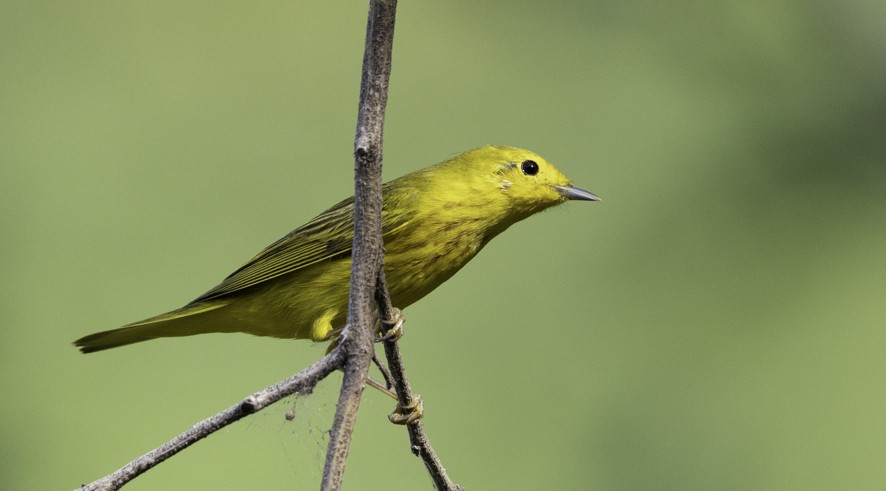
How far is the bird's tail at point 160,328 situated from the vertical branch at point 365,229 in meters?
1.41

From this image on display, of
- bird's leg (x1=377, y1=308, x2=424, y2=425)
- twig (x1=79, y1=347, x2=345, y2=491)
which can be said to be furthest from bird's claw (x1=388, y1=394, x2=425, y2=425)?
twig (x1=79, y1=347, x2=345, y2=491)

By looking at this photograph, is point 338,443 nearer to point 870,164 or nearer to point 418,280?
point 418,280

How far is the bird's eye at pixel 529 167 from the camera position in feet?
8.14

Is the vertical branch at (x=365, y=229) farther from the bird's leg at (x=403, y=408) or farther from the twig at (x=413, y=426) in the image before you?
the bird's leg at (x=403, y=408)

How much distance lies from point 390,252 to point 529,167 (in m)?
0.54

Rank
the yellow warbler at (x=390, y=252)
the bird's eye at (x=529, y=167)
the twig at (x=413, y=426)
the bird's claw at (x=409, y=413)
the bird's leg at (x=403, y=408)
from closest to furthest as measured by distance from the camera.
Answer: the twig at (x=413, y=426) → the bird's leg at (x=403, y=408) → the bird's claw at (x=409, y=413) → the yellow warbler at (x=390, y=252) → the bird's eye at (x=529, y=167)

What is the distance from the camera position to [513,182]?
2.43 meters

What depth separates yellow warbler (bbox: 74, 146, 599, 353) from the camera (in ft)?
7.30

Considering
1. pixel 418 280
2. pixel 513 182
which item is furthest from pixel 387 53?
pixel 513 182

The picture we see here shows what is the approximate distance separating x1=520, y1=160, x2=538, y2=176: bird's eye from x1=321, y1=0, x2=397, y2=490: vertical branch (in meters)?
1.47

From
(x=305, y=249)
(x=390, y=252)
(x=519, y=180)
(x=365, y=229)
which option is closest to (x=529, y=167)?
(x=519, y=180)

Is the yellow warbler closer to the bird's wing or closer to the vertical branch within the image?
the bird's wing

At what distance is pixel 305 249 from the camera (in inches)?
92.2

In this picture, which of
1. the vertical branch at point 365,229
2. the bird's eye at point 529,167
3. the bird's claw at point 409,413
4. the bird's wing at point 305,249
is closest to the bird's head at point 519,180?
the bird's eye at point 529,167
